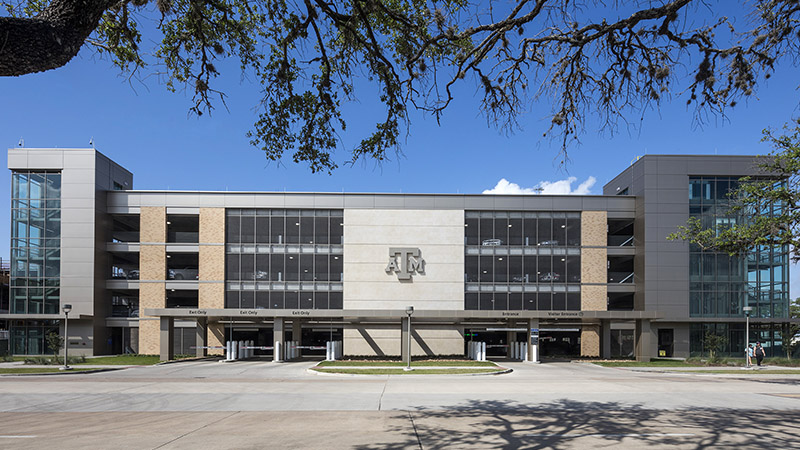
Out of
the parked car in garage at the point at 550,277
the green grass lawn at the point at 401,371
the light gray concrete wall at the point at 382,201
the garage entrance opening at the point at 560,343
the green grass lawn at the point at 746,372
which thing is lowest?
the garage entrance opening at the point at 560,343

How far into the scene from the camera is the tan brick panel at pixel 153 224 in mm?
43781

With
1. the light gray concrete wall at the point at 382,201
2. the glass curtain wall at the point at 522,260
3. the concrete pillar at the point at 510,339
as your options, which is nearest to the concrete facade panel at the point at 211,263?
the light gray concrete wall at the point at 382,201

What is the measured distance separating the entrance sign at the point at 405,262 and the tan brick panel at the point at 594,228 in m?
13.7

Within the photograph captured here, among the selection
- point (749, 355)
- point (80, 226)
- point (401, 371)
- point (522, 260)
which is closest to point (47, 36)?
point (401, 371)

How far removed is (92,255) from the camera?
4338cm

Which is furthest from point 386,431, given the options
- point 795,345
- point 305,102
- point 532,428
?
point 795,345

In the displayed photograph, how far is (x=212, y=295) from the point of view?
42844 mm

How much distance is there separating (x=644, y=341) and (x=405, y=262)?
18.3m

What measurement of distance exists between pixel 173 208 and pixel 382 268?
1801 cm

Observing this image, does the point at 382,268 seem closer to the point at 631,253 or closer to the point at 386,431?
the point at 631,253

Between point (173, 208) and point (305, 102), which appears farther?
point (173, 208)

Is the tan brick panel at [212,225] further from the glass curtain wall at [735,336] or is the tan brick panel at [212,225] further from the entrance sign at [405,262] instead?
the glass curtain wall at [735,336]

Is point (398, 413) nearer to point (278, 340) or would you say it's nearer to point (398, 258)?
point (278, 340)

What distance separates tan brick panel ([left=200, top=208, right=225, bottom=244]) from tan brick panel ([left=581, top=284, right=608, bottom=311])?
96.9ft
